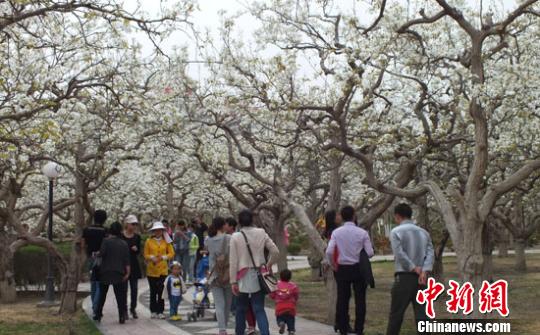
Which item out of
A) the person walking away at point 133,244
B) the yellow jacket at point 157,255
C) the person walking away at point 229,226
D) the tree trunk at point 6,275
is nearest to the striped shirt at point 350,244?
the person walking away at point 229,226

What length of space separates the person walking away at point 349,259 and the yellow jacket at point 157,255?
3717mm

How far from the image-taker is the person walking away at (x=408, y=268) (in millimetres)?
8477

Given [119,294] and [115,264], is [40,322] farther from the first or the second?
[115,264]

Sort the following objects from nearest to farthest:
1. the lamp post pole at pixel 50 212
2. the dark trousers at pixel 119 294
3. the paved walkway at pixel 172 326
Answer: the paved walkway at pixel 172 326 → the dark trousers at pixel 119 294 → the lamp post pole at pixel 50 212

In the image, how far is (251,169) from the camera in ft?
44.6

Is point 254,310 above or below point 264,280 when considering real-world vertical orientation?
below

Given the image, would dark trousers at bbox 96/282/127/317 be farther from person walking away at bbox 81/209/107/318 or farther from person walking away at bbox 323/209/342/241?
person walking away at bbox 323/209/342/241

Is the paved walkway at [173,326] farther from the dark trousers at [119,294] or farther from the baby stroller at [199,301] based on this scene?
the dark trousers at [119,294]

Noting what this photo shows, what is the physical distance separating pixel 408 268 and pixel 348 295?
1527mm

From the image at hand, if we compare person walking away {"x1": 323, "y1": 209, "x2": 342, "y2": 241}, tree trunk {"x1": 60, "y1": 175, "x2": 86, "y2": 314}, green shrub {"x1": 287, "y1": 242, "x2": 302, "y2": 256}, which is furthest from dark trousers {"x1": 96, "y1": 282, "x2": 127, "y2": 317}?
green shrub {"x1": 287, "y1": 242, "x2": 302, "y2": 256}

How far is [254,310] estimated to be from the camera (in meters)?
9.24

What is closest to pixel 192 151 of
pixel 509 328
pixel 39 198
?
pixel 509 328

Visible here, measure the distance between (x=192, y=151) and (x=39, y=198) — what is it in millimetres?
15853

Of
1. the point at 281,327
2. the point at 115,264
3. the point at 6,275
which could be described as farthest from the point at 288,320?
the point at 6,275
